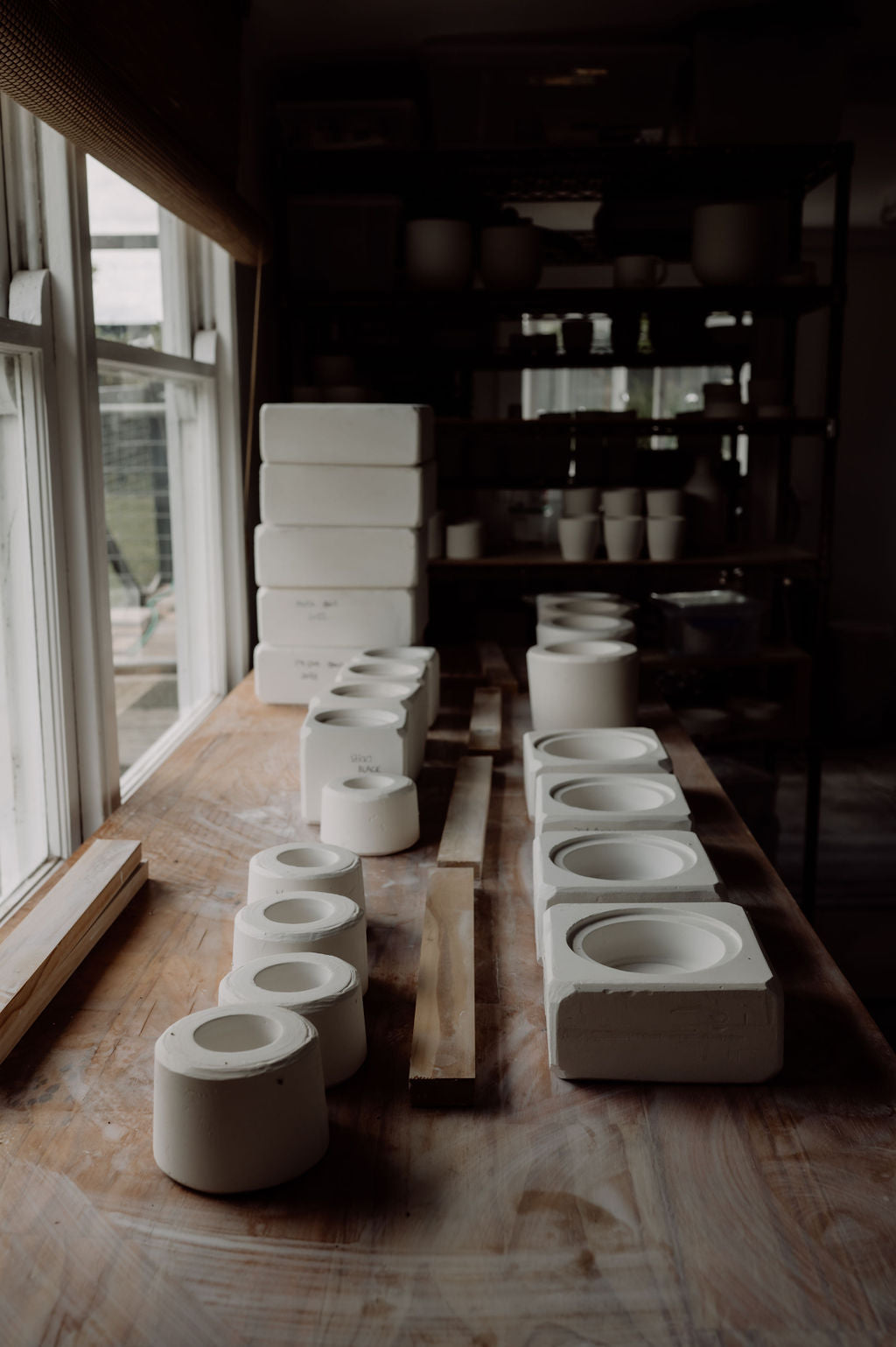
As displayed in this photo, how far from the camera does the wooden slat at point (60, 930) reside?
114 cm

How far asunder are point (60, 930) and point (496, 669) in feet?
5.36

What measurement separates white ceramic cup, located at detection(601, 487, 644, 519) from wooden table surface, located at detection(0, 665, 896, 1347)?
2.32 meters

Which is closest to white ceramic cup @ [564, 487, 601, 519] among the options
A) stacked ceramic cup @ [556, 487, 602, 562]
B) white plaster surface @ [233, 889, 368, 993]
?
stacked ceramic cup @ [556, 487, 602, 562]

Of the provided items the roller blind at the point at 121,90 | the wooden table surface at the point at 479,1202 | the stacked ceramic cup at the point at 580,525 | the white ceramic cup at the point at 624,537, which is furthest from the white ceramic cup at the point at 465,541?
the wooden table surface at the point at 479,1202

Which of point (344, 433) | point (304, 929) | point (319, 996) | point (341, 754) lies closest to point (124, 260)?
point (344, 433)

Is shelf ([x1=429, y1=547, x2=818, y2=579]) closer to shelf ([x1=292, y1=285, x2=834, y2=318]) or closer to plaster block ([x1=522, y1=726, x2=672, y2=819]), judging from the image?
shelf ([x1=292, y1=285, x2=834, y2=318])

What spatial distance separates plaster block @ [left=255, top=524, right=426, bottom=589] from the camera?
246cm

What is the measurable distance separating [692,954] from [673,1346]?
1.45ft

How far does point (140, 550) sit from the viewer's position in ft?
12.0

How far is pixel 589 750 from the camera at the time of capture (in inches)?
71.8

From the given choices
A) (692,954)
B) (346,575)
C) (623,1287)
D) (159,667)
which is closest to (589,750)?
(692,954)

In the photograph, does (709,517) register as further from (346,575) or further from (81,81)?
(81,81)

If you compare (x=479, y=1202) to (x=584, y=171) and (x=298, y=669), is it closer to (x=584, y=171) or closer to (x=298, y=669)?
(x=298, y=669)

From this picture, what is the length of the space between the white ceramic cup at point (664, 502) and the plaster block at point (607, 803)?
199 cm
